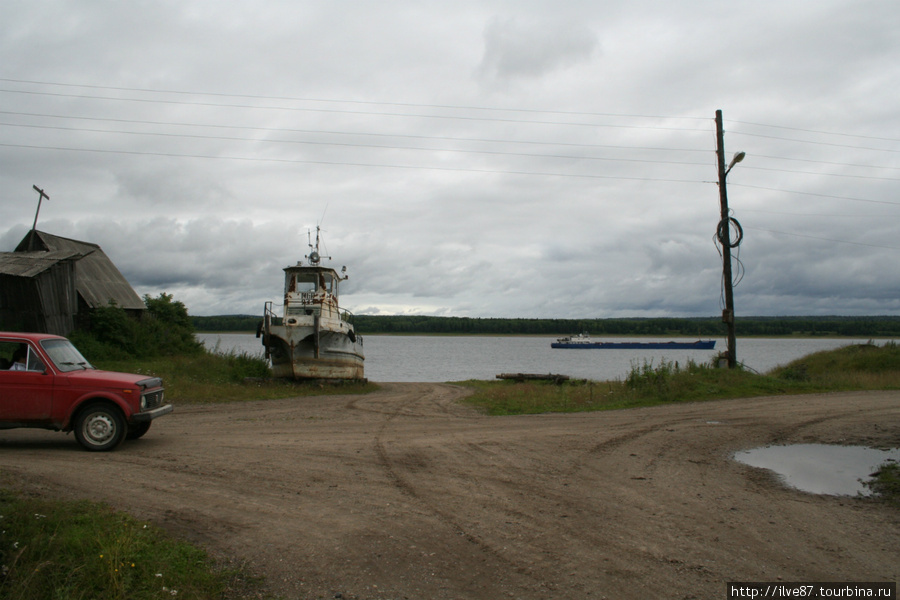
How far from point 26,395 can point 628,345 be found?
324ft

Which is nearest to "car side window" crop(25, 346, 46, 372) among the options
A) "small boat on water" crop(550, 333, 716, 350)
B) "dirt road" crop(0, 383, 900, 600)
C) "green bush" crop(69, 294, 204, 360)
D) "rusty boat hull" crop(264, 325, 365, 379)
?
"dirt road" crop(0, 383, 900, 600)

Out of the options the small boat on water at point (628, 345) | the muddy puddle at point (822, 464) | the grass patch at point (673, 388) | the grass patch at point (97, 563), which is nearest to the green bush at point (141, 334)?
the grass patch at point (673, 388)

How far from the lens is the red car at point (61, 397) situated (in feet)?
29.8

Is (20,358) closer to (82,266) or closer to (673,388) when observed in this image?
(673,388)

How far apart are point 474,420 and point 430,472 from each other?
570 cm

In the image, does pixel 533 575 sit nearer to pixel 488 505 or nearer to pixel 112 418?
pixel 488 505

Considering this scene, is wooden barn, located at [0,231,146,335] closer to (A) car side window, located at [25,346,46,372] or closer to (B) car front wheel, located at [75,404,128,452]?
(A) car side window, located at [25,346,46,372]

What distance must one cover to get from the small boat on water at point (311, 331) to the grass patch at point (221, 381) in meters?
0.60

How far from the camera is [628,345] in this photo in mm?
100938

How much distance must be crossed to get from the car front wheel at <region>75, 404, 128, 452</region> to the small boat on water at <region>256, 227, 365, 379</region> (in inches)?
488

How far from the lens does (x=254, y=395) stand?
18438 millimetres

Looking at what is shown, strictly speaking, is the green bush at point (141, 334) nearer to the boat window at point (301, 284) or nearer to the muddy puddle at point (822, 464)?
the boat window at point (301, 284)

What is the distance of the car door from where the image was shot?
9031 mm

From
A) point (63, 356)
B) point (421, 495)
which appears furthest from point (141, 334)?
point (421, 495)
